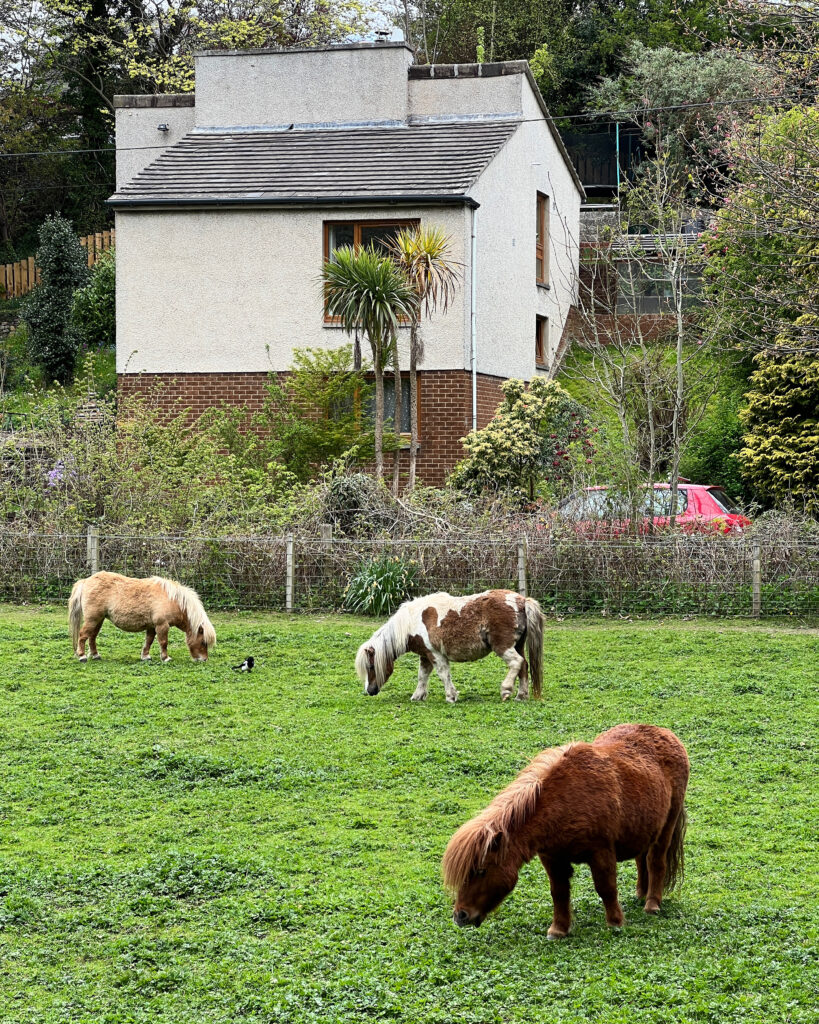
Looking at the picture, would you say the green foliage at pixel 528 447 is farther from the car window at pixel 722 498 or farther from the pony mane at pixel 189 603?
the pony mane at pixel 189 603

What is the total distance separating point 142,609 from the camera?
523 inches

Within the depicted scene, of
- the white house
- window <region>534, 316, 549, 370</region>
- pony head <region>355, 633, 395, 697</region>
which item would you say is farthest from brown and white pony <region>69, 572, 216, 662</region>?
window <region>534, 316, 549, 370</region>

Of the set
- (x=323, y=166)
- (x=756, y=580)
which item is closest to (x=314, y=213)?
(x=323, y=166)

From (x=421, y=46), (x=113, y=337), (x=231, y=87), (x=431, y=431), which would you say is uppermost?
(x=421, y=46)

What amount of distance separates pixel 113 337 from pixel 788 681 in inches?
953

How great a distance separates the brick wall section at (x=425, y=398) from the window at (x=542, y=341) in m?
4.68

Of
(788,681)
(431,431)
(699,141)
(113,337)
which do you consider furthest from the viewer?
(699,141)

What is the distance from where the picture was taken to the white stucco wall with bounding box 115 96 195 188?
30.5 m

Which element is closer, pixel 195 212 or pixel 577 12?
pixel 195 212

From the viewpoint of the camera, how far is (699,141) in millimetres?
37125

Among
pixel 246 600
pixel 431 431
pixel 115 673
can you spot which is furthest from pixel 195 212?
pixel 115 673

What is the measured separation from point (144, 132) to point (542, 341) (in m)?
11.0

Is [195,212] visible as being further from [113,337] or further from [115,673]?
[115,673]

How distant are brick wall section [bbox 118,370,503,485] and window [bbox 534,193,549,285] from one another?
5280 mm
